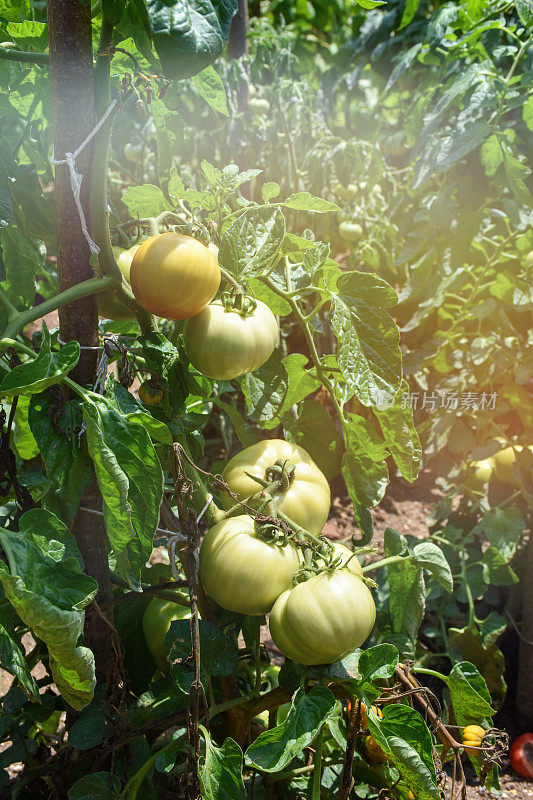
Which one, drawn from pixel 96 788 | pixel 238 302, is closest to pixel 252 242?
pixel 238 302

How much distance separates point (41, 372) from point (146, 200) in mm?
296

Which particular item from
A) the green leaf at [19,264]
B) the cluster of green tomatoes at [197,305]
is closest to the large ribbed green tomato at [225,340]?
the cluster of green tomatoes at [197,305]

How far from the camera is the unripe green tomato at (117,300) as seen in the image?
2.15ft

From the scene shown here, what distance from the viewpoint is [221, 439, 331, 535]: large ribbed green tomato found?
2.27 ft

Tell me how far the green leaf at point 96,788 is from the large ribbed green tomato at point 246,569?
10.3 inches

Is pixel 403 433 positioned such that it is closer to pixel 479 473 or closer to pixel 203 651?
pixel 203 651

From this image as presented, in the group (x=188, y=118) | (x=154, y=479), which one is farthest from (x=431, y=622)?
(x=188, y=118)

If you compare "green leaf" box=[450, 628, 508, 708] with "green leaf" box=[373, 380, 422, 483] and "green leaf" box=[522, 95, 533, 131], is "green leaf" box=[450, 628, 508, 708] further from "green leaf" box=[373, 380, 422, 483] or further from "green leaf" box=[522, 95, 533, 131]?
"green leaf" box=[522, 95, 533, 131]

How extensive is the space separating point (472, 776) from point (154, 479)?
1.22 metres

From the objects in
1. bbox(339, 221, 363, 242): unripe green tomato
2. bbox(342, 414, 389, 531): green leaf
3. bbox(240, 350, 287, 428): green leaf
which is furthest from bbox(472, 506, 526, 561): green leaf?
bbox(339, 221, 363, 242): unripe green tomato

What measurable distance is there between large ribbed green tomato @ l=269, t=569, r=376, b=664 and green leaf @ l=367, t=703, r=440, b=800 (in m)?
0.11

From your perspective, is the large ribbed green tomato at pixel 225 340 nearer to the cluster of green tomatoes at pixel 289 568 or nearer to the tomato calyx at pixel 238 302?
the tomato calyx at pixel 238 302

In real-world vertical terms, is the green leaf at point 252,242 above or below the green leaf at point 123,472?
above

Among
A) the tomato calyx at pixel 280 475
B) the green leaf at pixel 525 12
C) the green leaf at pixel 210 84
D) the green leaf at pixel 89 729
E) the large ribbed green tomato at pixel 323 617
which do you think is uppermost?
the green leaf at pixel 525 12
